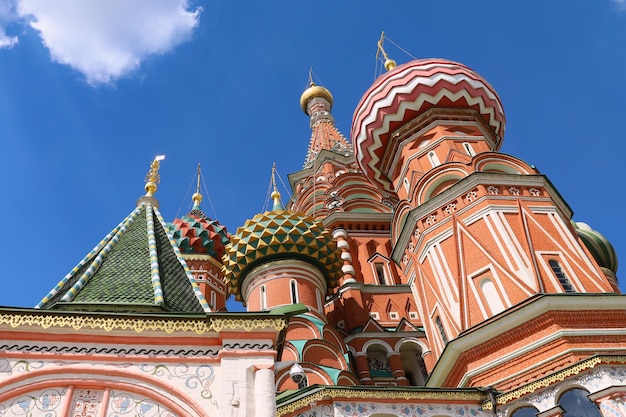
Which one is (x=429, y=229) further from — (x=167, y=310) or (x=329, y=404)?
(x=167, y=310)

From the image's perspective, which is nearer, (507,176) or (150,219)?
(150,219)

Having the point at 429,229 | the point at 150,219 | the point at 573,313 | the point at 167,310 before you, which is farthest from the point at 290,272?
the point at 167,310

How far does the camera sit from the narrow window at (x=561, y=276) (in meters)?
10.8

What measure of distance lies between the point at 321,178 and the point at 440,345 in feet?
41.8

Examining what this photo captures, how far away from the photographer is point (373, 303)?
56.1ft

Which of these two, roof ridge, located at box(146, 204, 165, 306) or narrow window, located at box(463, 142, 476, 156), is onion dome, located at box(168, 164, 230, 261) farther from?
roof ridge, located at box(146, 204, 165, 306)

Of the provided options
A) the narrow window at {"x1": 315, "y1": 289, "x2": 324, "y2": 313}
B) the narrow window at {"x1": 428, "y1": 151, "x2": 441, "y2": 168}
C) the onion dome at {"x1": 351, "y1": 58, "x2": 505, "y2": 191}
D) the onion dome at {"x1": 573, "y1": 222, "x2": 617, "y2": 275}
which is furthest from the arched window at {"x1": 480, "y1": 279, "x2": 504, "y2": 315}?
the onion dome at {"x1": 573, "y1": 222, "x2": 617, "y2": 275}

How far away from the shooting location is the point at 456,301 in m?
11.5

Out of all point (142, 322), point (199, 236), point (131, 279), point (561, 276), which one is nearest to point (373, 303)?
point (561, 276)

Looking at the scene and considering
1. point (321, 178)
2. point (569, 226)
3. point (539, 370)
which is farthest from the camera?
point (321, 178)

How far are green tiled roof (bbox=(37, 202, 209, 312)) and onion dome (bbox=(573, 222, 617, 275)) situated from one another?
14826 millimetres

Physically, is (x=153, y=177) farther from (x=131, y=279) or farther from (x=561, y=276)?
(x=561, y=276)

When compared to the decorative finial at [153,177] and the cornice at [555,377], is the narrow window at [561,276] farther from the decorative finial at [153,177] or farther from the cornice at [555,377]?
the decorative finial at [153,177]

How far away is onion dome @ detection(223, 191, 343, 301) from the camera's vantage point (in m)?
15.3
